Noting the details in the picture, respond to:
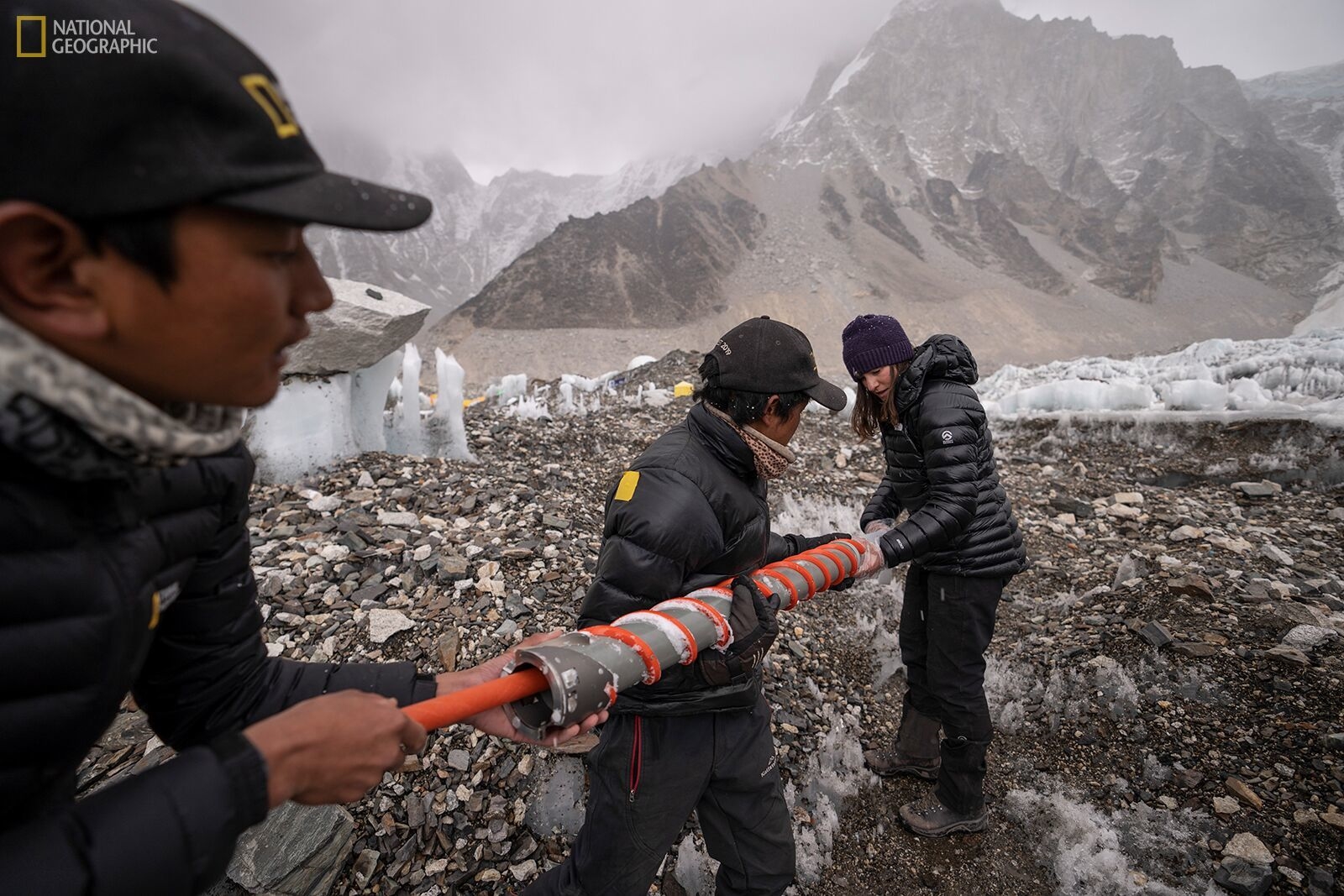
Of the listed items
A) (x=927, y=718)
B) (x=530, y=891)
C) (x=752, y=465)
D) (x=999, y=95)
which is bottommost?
(x=927, y=718)

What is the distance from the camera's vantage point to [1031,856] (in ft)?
10.4

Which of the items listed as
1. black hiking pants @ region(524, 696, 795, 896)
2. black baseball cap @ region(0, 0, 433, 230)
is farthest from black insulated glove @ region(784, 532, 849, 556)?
black baseball cap @ region(0, 0, 433, 230)

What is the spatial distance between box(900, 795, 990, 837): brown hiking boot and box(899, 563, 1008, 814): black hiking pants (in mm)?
35

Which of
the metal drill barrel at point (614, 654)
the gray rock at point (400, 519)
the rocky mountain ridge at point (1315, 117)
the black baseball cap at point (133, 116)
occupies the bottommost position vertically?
the gray rock at point (400, 519)

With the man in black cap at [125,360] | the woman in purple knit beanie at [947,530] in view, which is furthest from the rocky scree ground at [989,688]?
the man in black cap at [125,360]

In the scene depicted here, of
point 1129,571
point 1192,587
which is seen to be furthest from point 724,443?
point 1129,571

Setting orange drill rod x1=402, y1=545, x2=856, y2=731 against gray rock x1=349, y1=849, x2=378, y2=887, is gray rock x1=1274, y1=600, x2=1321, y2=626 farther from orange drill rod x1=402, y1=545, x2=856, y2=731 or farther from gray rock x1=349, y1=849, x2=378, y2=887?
gray rock x1=349, y1=849, x2=378, y2=887

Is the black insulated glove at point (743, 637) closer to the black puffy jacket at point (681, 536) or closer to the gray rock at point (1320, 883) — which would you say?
the black puffy jacket at point (681, 536)

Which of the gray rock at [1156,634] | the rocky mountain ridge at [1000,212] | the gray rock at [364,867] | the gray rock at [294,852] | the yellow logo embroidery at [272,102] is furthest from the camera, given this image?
the rocky mountain ridge at [1000,212]

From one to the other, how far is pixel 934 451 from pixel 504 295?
5384 centimetres

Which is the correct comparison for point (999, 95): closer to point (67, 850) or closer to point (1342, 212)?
point (1342, 212)

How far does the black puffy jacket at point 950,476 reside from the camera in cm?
292

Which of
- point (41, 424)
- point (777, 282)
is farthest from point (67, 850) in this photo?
point (777, 282)

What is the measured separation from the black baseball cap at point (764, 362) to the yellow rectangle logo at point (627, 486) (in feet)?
1.64
